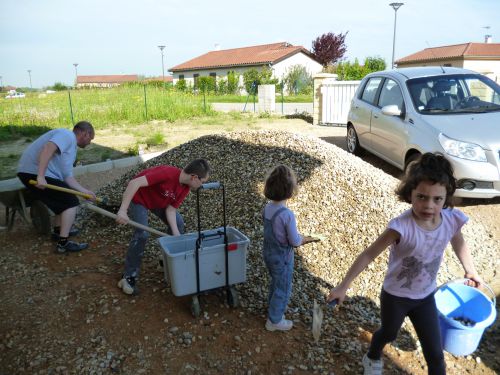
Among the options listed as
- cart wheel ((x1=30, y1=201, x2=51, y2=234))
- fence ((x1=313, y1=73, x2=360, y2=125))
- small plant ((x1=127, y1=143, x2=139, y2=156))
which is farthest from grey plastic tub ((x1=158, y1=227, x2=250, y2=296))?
fence ((x1=313, y1=73, x2=360, y2=125))

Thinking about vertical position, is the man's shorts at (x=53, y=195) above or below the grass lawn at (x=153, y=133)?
above

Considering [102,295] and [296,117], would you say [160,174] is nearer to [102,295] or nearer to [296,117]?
[102,295]

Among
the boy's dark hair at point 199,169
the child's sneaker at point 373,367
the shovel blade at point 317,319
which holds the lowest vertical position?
the child's sneaker at point 373,367

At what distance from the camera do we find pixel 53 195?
4.04 m

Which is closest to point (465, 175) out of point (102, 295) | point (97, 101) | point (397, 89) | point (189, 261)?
point (397, 89)

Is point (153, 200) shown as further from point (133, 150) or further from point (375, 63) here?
point (375, 63)

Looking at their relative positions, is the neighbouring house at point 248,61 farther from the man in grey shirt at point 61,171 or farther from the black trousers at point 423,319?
the black trousers at point 423,319

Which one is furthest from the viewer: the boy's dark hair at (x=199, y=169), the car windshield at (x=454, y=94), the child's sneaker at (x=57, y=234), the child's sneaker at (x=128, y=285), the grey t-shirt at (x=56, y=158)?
the car windshield at (x=454, y=94)

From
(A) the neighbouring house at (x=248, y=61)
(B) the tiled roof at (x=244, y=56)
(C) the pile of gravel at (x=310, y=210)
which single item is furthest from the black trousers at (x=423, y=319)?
(B) the tiled roof at (x=244, y=56)

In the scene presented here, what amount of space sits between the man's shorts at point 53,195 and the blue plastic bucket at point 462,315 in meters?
3.41

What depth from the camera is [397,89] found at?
613 cm

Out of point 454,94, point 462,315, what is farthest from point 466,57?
point 462,315

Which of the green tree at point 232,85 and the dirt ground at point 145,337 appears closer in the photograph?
the dirt ground at point 145,337

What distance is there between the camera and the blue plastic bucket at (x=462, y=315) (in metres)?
2.66
